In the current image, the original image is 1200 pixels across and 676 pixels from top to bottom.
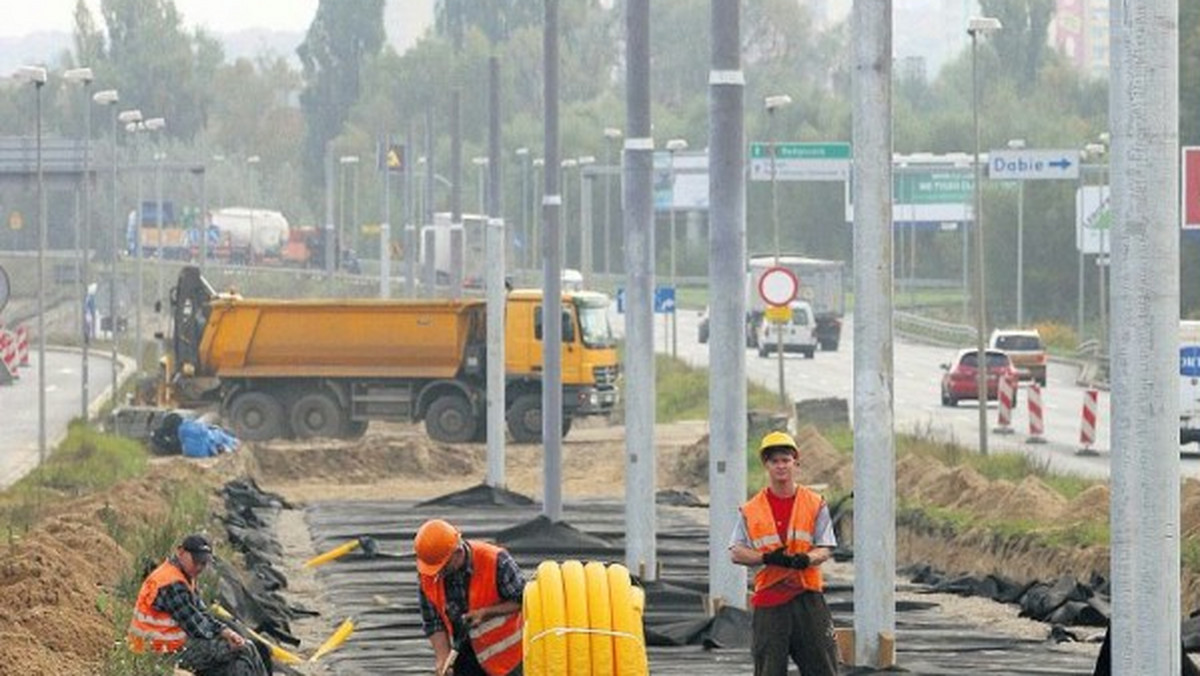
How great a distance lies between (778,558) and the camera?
665 inches

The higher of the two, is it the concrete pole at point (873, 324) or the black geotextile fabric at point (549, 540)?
the concrete pole at point (873, 324)

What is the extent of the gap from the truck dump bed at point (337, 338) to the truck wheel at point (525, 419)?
145cm

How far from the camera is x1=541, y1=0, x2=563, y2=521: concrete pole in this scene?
35656 millimetres

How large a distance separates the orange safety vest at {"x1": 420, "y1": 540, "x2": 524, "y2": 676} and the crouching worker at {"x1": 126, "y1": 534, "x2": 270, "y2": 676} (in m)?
3.79

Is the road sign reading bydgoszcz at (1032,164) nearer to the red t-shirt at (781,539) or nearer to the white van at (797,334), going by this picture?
the white van at (797,334)

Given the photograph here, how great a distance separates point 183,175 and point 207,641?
156m

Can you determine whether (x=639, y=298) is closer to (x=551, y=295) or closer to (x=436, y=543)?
(x=551, y=295)

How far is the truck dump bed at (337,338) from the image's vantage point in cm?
6150

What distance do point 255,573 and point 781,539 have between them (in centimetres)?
1419

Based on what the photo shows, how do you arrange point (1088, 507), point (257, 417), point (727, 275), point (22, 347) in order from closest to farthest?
1. point (727, 275)
2. point (1088, 507)
3. point (257, 417)
4. point (22, 347)

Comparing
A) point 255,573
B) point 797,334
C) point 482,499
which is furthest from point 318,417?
point 797,334

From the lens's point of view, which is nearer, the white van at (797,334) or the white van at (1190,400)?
the white van at (1190,400)

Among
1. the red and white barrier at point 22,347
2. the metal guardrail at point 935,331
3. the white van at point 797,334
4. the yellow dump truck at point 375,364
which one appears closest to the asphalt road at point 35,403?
the red and white barrier at point 22,347

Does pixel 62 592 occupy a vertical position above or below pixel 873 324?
below
